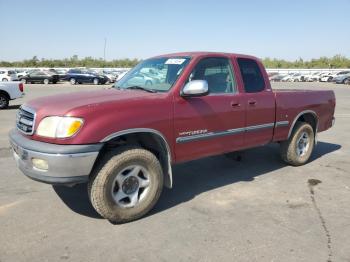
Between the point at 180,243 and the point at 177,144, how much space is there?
1.26 metres

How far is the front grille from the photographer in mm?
3982

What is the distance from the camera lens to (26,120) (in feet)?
13.5

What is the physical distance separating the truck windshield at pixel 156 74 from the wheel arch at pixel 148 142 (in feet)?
2.07

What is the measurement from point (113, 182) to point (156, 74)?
Result: 1.73 meters

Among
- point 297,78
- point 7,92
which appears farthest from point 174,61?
point 297,78

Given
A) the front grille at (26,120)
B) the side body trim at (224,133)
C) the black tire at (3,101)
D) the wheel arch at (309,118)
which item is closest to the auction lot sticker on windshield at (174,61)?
the side body trim at (224,133)

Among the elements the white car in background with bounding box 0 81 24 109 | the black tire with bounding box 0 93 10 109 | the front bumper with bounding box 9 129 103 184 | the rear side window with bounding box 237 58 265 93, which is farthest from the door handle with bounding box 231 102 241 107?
the black tire with bounding box 0 93 10 109

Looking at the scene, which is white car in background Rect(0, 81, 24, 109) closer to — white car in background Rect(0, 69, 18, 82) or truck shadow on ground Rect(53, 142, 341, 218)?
truck shadow on ground Rect(53, 142, 341, 218)

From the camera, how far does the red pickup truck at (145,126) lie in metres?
3.72

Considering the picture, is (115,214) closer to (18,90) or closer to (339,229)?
(339,229)

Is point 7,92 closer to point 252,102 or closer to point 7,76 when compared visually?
point 252,102

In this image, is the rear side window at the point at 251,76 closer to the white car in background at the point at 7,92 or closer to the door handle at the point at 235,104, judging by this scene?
the door handle at the point at 235,104

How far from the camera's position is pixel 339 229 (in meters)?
4.02

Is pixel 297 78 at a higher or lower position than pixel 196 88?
lower
